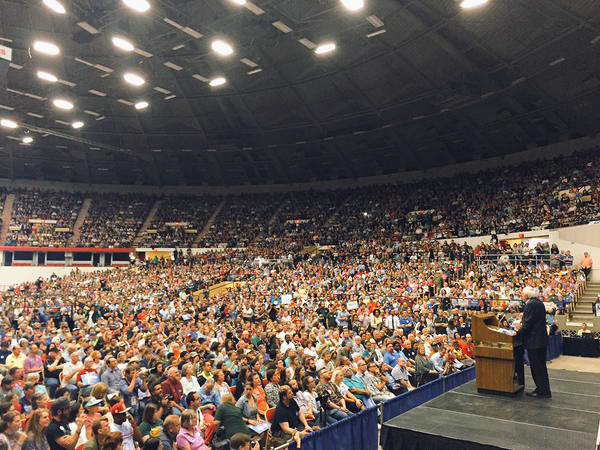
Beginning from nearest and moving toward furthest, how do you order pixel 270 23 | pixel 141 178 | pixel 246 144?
1. pixel 270 23
2. pixel 246 144
3. pixel 141 178

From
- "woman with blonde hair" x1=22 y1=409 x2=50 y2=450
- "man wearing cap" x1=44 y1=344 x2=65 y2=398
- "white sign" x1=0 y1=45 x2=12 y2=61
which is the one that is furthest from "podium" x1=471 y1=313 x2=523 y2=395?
"white sign" x1=0 y1=45 x2=12 y2=61

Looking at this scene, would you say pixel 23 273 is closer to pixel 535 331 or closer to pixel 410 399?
pixel 410 399

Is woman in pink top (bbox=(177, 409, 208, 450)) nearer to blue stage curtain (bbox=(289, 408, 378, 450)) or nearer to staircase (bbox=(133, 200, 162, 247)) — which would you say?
blue stage curtain (bbox=(289, 408, 378, 450))

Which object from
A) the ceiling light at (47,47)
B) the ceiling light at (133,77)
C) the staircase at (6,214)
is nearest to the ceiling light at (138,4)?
the ceiling light at (47,47)

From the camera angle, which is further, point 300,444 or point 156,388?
point 156,388

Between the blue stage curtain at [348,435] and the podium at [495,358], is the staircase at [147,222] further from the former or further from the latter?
the podium at [495,358]

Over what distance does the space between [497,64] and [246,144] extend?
2020 centimetres

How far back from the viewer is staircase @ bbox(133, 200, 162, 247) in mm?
43906

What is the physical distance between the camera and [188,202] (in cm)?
4756

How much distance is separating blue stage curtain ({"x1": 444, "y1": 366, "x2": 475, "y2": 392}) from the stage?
197cm

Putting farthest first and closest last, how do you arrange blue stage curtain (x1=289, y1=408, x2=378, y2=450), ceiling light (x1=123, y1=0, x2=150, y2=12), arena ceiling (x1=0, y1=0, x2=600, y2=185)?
1. arena ceiling (x1=0, y1=0, x2=600, y2=185)
2. ceiling light (x1=123, y1=0, x2=150, y2=12)
3. blue stage curtain (x1=289, y1=408, x2=378, y2=450)

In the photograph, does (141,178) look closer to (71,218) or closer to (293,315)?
(71,218)

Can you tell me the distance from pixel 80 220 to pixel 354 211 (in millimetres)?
25356

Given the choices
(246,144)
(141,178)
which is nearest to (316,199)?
(246,144)
